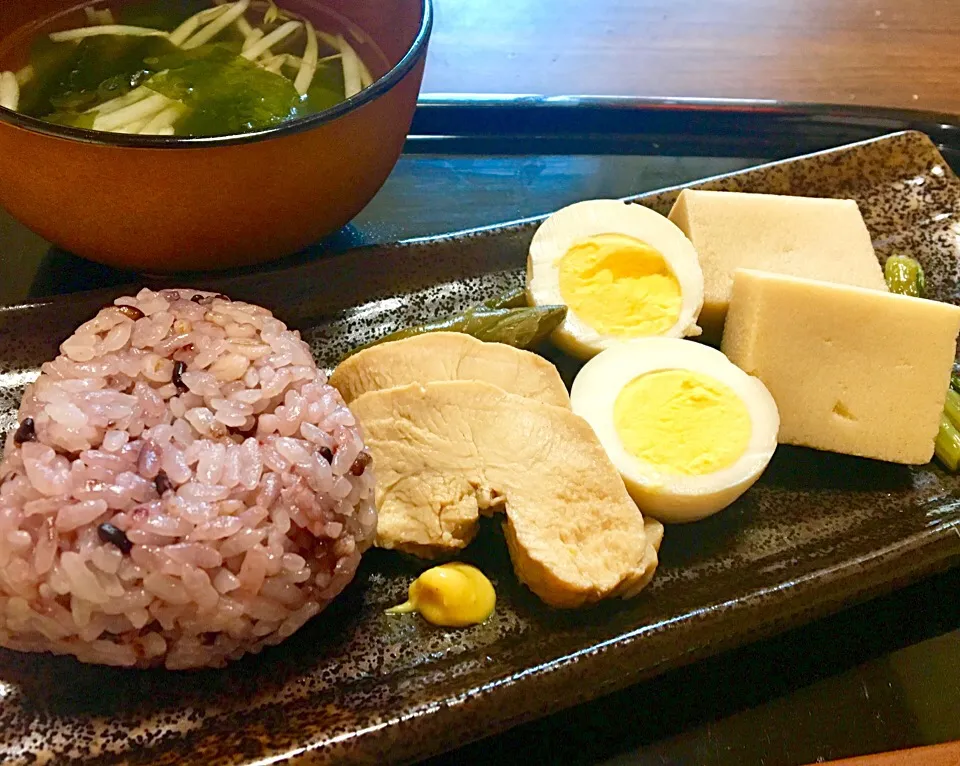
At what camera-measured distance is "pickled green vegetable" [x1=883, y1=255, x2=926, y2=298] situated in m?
2.43

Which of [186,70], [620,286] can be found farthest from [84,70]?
[620,286]

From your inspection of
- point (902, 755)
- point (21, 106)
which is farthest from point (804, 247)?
point (21, 106)

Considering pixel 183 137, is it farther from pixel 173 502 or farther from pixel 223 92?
pixel 173 502

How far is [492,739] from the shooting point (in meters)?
1.65

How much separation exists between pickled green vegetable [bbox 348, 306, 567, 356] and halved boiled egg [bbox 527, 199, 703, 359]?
0.19 ft

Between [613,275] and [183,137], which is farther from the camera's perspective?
[613,275]

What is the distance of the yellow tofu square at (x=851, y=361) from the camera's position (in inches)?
81.9

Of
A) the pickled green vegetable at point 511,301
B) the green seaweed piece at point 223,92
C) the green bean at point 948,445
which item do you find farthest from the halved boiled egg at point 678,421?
the green seaweed piece at point 223,92

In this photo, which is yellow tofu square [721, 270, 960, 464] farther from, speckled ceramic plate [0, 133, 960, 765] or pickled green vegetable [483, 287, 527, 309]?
pickled green vegetable [483, 287, 527, 309]

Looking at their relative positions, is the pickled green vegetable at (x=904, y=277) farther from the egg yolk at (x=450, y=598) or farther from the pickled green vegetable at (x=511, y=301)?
the egg yolk at (x=450, y=598)

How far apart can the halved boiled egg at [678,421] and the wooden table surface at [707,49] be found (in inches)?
75.1

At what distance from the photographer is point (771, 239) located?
2406mm

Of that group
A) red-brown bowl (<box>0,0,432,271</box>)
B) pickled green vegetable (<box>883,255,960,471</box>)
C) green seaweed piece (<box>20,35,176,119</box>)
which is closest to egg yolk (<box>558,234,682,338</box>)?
red-brown bowl (<box>0,0,432,271</box>)

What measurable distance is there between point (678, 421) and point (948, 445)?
0.73 m
